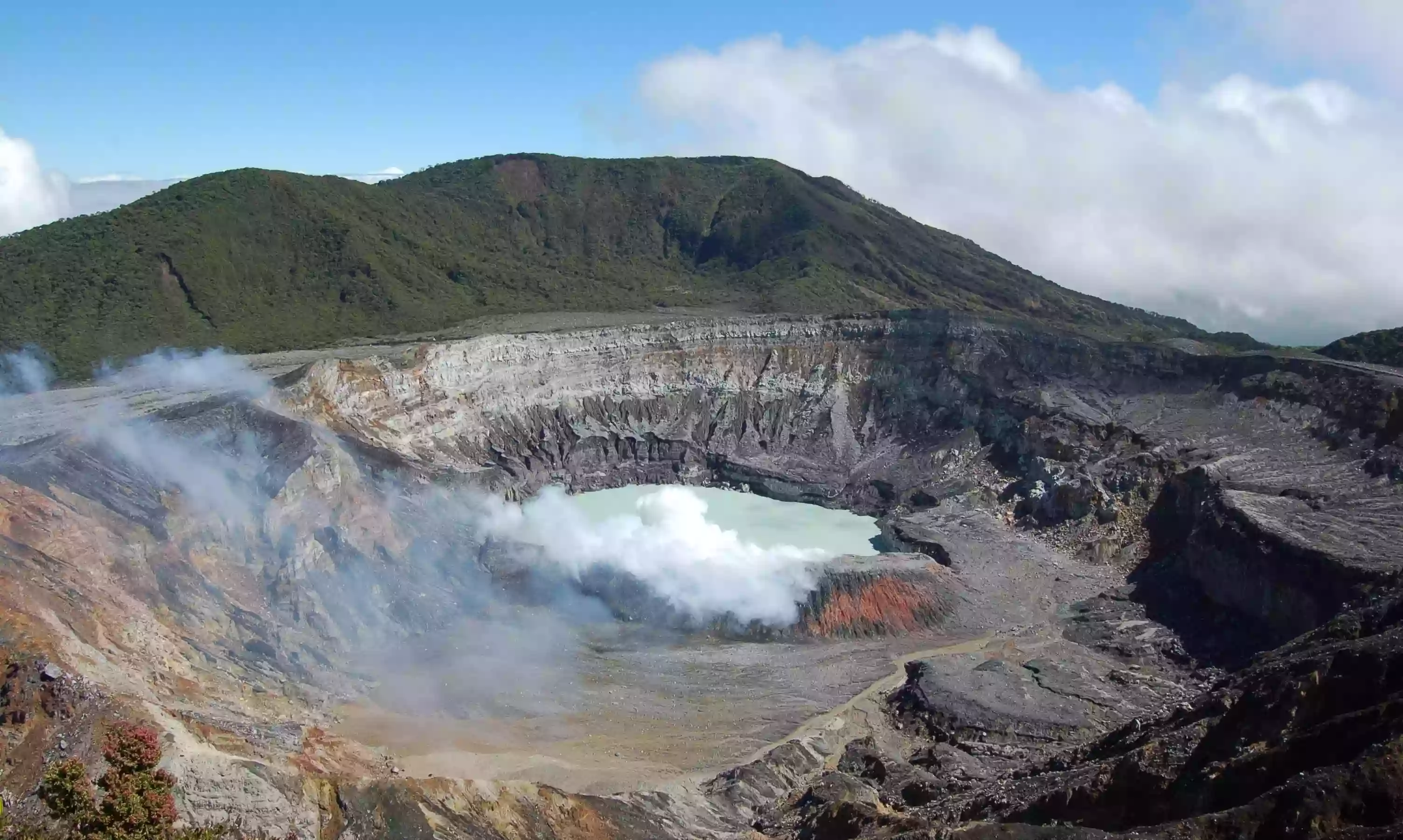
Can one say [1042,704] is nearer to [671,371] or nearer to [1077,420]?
[1077,420]

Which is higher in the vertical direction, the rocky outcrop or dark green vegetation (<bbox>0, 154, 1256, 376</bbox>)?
dark green vegetation (<bbox>0, 154, 1256, 376</bbox>)

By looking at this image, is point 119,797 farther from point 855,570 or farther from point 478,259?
point 478,259

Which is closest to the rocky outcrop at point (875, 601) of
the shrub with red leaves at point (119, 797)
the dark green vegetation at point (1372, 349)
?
the shrub with red leaves at point (119, 797)

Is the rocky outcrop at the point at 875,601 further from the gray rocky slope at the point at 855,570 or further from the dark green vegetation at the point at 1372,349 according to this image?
the dark green vegetation at the point at 1372,349

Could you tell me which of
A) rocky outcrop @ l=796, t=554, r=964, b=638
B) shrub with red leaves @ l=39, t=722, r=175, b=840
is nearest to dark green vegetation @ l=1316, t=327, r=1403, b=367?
rocky outcrop @ l=796, t=554, r=964, b=638

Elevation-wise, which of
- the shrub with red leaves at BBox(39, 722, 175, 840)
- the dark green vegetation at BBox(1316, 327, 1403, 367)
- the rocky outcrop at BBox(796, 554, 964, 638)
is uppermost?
the dark green vegetation at BBox(1316, 327, 1403, 367)

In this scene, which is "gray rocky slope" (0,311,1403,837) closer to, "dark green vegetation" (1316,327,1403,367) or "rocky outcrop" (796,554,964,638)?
"rocky outcrop" (796,554,964,638)
